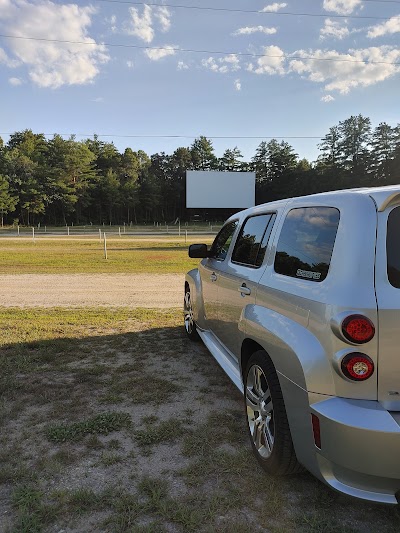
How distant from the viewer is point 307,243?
8.00 ft

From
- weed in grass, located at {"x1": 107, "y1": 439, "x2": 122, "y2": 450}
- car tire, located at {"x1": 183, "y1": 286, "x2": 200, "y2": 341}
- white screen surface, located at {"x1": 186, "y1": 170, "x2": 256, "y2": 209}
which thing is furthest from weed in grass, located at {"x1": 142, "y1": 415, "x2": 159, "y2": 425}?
white screen surface, located at {"x1": 186, "y1": 170, "x2": 256, "y2": 209}

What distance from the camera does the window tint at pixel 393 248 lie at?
1.94 meters

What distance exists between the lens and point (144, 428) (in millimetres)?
3234

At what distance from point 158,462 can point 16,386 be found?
2.00 meters

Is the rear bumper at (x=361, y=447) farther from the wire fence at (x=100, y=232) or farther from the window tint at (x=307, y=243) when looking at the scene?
the wire fence at (x=100, y=232)

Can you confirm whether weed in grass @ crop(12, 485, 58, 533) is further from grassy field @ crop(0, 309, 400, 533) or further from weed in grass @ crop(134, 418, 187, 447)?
weed in grass @ crop(134, 418, 187, 447)

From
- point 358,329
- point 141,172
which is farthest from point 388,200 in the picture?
point 141,172

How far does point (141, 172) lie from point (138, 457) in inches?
3876

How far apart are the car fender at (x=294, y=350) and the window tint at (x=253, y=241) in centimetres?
56

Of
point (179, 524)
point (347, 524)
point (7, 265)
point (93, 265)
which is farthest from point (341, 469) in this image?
point (7, 265)

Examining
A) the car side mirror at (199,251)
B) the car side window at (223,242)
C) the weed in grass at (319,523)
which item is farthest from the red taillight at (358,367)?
the car side mirror at (199,251)

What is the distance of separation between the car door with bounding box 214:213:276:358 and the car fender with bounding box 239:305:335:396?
0.40 meters

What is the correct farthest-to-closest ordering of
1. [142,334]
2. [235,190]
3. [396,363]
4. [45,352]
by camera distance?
[235,190] < [142,334] < [45,352] < [396,363]

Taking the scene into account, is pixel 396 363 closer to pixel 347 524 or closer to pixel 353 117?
pixel 347 524
